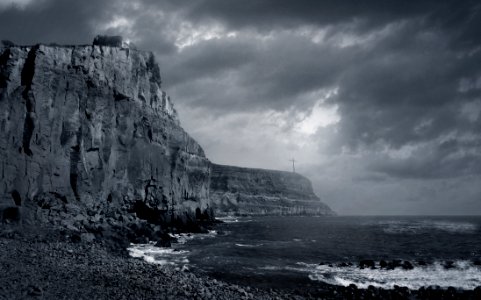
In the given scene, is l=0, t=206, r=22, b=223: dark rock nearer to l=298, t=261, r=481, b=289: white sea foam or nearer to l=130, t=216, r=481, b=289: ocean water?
l=130, t=216, r=481, b=289: ocean water

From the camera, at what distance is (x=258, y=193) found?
152 m

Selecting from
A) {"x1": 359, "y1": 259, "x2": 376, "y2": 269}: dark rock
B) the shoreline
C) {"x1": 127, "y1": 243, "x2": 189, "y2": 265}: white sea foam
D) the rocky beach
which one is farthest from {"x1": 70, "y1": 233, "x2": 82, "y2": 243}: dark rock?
{"x1": 359, "y1": 259, "x2": 376, "y2": 269}: dark rock

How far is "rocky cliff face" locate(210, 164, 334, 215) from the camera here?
138750 millimetres

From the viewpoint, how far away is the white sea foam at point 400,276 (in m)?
22.8

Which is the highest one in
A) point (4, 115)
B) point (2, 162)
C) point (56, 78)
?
point (56, 78)

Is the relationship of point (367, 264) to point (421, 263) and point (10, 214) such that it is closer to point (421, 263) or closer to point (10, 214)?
point (421, 263)

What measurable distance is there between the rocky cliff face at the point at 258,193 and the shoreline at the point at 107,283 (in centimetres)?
11166

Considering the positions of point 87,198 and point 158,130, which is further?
point 158,130

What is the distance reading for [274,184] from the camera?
16062 cm

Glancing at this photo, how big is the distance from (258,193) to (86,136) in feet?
372

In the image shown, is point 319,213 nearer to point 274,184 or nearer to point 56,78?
point 274,184

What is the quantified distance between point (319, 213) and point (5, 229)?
173456mm

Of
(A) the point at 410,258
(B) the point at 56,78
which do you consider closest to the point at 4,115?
(B) the point at 56,78

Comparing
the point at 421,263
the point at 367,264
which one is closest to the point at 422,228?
the point at 421,263
